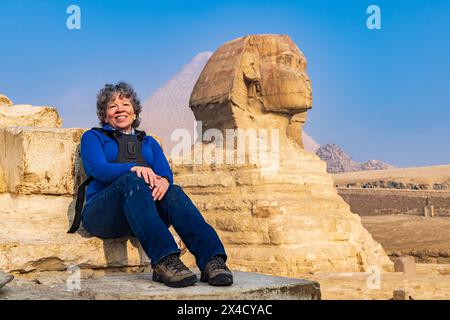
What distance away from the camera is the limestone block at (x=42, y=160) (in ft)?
11.8

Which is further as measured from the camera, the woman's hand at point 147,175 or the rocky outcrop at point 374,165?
the rocky outcrop at point 374,165

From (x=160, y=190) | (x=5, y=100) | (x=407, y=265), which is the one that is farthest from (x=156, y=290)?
(x=407, y=265)

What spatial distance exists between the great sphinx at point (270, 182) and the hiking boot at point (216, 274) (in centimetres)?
663

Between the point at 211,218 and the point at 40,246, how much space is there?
7551 millimetres

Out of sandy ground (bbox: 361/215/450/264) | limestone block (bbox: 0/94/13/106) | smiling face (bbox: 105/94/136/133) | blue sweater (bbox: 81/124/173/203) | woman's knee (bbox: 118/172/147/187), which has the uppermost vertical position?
limestone block (bbox: 0/94/13/106)

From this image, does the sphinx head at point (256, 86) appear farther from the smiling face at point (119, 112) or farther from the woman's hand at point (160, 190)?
the woman's hand at point (160, 190)

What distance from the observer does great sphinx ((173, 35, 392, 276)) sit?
985cm

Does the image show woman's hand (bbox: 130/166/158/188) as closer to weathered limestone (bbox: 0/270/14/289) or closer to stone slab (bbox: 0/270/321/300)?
stone slab (bbox: 0/270/321/300)

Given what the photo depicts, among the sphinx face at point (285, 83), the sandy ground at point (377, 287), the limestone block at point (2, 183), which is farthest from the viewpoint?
the sphinx face at point (285, 83)

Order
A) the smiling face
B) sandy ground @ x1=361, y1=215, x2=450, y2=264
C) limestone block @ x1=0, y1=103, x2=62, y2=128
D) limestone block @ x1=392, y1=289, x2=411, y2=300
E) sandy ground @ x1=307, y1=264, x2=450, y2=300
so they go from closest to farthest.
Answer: the smiling face
limestone block @ x1=0, y1=103, x2=62, y2=128
limestone block @ x1=392, y1=289, x2=411, y2=300
sandy ground @ x1=307, y1=264, x2=450, y2=300
sandy ground @ x1=361, y1=215, x2=450, y2=264

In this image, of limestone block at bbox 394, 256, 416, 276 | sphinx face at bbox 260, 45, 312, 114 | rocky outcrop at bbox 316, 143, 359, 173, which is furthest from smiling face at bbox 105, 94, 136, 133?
rocky outcrop at bbox 316, 143, 359, 173

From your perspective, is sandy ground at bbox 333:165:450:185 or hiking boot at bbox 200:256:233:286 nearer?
hiking boot at bbox 200:256:233:286

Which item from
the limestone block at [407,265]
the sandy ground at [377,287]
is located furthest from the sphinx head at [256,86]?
the sandy ground at [377,287]
